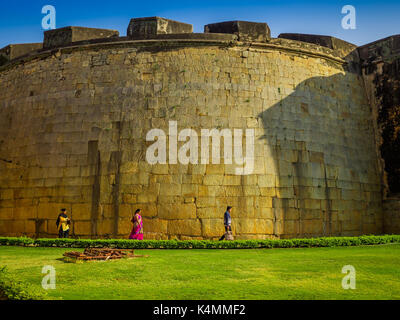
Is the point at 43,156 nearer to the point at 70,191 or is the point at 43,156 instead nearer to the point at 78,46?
the point at 70,191

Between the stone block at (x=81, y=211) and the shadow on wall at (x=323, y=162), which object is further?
the shadow on wall at (x=323, y=162)

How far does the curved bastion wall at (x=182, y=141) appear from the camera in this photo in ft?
35.5

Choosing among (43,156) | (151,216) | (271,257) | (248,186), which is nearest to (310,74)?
(248,186)

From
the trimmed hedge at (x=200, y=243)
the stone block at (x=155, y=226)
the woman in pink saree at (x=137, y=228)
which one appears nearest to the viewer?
the trimmed hedge at (x=200, y=243)

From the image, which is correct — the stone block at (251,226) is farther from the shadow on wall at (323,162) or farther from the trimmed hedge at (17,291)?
the trimmed hedge at (17,291)

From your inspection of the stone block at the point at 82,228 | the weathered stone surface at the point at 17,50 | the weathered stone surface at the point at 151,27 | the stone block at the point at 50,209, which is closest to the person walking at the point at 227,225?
the stone block at the point at 82,228

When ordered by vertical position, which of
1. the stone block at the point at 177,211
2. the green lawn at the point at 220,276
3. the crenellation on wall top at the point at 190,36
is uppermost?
the crenellation on wall top at the point at 190,36

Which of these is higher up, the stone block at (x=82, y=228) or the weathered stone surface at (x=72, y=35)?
the weathered stone surface at (x=72, y=35)

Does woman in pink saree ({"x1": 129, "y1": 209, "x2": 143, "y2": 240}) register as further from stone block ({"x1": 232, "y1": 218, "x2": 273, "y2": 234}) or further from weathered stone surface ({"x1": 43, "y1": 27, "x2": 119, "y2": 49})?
weathered stone surface ({"x1": 43, "y1": 27, "x2": 119, "y2": 49})

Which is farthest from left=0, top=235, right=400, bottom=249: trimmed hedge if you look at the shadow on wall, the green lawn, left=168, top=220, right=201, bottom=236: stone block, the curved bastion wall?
the shadow on wall

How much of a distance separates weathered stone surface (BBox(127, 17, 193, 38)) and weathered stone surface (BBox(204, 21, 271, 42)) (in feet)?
4.35

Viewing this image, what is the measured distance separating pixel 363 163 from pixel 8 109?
12.5 metres

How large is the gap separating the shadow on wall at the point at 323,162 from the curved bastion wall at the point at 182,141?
0.13ft

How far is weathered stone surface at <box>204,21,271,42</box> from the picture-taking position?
40.7 ft
